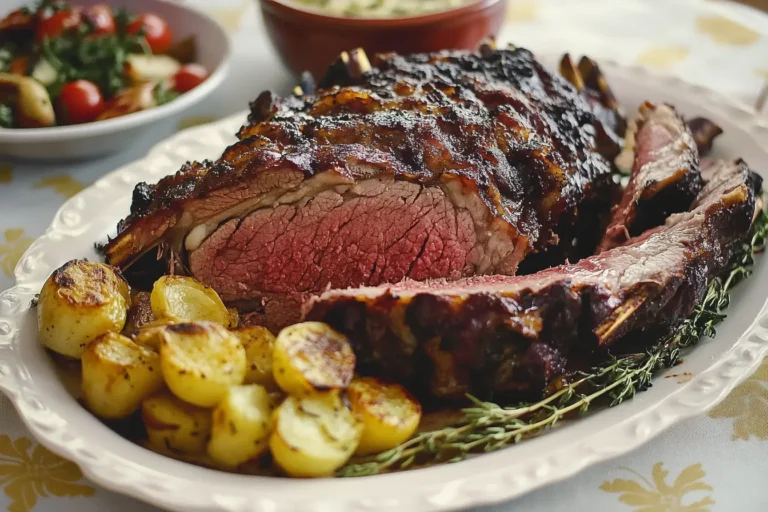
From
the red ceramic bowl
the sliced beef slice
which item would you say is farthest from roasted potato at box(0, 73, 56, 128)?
the sliced beef slice

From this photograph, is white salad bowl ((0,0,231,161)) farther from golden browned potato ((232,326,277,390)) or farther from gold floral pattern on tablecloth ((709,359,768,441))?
gold floral pattern on tablecloth ((709,359,768,441))

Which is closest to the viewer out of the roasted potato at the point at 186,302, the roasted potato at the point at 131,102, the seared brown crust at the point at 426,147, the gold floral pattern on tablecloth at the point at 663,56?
the roasted potato at the point at 186,302

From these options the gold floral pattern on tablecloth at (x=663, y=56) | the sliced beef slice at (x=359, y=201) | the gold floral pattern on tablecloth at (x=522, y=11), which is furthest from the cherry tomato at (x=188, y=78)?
the gold floral pattern on tablecloth at (x=663, y=56)

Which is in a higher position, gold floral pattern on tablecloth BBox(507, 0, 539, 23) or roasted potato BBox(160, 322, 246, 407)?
roasted potato BBox(160, 322, 246, 407)

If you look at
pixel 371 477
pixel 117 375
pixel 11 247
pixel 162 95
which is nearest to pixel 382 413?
Result: pixel 371 477

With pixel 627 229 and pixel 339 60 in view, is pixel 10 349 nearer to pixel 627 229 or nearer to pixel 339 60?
pixel 339 60

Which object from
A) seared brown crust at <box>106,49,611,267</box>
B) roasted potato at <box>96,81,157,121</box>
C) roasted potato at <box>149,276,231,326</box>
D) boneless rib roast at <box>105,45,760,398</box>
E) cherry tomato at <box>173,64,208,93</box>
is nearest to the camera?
boneless rib roast at <box>105,45,760,398</box>

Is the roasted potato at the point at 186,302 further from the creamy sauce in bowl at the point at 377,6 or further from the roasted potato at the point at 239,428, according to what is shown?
the creamy sauce in bowl at the point at 377,6
